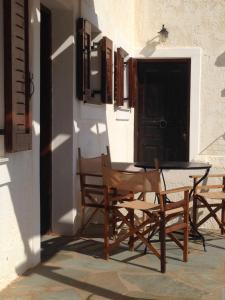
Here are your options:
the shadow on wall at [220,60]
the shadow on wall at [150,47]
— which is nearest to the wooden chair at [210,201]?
the shadow on wall at [220,60]

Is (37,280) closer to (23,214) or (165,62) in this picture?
(23,214)

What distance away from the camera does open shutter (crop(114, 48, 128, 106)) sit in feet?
26.5

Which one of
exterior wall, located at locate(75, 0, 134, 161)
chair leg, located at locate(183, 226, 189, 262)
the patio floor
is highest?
exterior wall, located at locate(75, 0, 134, 161)

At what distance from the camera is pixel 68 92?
6031 mm

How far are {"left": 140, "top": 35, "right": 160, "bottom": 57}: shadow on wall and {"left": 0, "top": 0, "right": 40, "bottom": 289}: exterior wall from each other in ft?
14.8

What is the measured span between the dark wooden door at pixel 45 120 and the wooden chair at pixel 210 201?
172 cm

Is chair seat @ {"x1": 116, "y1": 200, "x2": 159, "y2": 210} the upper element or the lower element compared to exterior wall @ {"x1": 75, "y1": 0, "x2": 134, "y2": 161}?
lower

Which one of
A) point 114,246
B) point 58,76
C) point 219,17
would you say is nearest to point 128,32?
point 219,17

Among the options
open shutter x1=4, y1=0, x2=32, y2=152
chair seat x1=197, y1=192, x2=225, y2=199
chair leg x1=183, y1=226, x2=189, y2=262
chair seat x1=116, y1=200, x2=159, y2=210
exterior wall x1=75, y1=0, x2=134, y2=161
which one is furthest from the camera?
exterior wall x1=75, y1=0, x2=134, y2=161

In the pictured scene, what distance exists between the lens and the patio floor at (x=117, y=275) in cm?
417

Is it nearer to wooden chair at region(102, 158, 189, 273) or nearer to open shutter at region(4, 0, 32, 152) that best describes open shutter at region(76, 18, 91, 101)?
wooden chair at region(102, 158, 189, 273)

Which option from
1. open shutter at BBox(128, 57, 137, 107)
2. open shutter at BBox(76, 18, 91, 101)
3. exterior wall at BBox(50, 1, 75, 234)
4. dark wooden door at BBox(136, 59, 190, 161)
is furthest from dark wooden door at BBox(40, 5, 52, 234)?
dark wooden door at BBox(136, 59, 190, 161)

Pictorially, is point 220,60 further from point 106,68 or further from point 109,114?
point 106,68

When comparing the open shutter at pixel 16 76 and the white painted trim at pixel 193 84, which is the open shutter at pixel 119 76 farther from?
the open shutter at pixel 16 76
